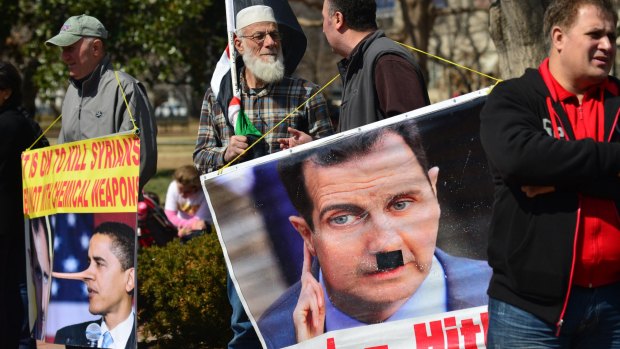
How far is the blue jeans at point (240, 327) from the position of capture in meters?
5.27

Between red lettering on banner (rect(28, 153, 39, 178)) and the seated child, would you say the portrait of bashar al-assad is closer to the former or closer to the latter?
red lettering on banner (rect(28, 153, 39, 178))

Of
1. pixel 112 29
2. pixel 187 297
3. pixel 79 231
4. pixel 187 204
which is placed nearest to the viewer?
pixel 79 231

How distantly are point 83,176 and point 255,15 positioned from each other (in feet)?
5.08

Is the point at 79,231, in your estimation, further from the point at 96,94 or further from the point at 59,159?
the point at 96,94

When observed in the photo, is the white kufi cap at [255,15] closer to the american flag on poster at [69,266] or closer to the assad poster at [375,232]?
the assad poster at [375,232]

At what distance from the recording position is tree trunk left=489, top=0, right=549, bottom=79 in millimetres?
7281

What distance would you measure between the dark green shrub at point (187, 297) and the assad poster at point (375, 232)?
2.22 m

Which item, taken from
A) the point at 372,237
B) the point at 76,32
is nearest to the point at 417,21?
the point at 76,32

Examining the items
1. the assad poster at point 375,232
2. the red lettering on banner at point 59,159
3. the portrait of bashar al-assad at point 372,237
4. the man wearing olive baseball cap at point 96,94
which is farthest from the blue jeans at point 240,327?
the red lettering on banner at point 59,159

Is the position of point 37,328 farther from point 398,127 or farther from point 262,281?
point 398,127

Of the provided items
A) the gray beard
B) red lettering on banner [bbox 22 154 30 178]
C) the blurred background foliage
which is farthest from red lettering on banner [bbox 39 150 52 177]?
the blurred background foliage

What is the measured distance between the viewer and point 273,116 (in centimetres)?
549

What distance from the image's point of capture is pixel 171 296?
7.33 m

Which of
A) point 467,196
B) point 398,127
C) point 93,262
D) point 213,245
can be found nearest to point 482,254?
point 467,196
